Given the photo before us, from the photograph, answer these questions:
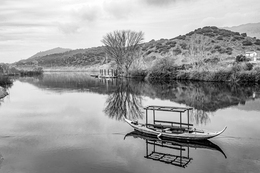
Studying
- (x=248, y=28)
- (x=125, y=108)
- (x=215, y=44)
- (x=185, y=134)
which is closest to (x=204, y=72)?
(x=125, y=108)

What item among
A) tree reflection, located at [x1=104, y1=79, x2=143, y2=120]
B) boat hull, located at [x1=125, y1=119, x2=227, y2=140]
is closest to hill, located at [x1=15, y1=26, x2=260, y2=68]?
tree reflection, located at [x1=104, y1=79, x2=143, y2=120]

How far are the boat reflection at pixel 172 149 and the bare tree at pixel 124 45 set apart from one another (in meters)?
47.1

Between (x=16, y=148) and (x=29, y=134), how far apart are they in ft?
7.14

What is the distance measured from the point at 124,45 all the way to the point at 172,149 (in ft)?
165

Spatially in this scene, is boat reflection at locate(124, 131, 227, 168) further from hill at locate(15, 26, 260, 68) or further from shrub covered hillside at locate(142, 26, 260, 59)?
shrub covered hillside at locate(142, 26, 260, 59)

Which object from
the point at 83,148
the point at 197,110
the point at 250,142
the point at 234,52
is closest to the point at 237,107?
the point at 197,110

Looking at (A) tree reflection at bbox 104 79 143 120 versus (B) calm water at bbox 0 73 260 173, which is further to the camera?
(A) tree reflection at bbox 104 79 143 120

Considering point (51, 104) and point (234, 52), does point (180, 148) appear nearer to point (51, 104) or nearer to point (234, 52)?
point (51, 104)

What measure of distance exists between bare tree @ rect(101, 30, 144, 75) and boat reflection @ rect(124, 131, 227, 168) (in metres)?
47.1

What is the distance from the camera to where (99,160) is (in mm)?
10406

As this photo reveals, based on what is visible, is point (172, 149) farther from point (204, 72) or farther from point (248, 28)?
point (248, 28)

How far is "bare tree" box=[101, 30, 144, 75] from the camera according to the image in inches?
2339

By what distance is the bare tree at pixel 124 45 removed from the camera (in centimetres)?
5941

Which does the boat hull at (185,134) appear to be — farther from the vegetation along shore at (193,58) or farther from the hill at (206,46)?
the hill at (206,46)
